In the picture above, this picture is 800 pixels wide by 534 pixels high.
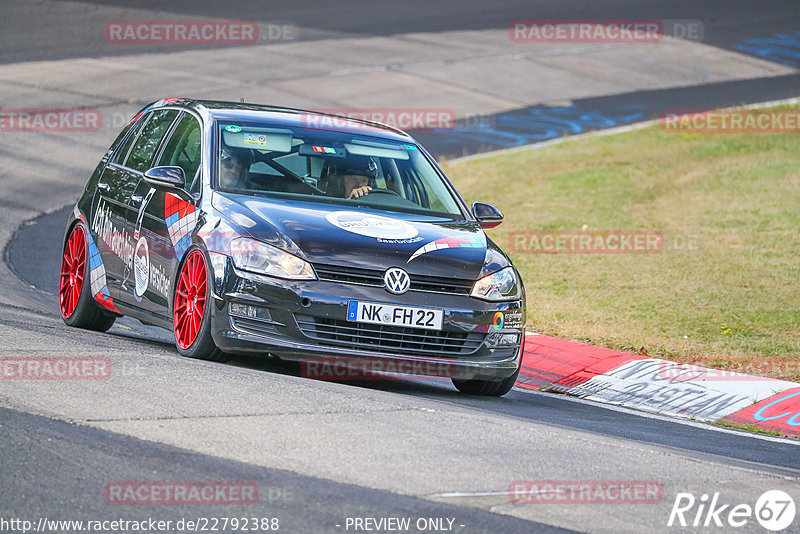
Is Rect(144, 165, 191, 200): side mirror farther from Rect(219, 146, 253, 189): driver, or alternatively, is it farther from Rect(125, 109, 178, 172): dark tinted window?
Rect(125, 109, 178, 172): dark tinted window

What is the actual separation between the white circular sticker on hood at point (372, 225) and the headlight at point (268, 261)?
45 cm

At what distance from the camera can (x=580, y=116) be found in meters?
26.9

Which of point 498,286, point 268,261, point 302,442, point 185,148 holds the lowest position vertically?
point 302,442

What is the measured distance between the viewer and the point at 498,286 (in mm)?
8133

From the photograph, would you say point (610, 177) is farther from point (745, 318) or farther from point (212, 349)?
point (212, 349)

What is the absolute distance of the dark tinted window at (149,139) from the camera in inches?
370

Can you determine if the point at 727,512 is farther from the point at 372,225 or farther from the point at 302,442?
the point at 372,225

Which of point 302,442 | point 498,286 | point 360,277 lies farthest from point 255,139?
point 302,442

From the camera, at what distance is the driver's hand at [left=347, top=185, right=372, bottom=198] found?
8695 millimetres

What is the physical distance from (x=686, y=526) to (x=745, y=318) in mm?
7241

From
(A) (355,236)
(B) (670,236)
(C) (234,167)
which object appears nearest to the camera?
(A) (355,236)

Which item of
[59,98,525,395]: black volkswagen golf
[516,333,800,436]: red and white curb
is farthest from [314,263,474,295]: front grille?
[516,333,800,436]: red and white curb

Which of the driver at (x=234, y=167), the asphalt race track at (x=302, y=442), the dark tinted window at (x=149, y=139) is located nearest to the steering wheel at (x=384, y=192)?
the driver at (x=234, y=167)

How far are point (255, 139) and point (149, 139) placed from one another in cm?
118
